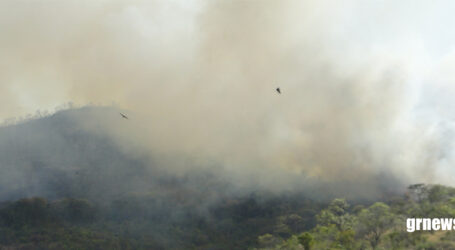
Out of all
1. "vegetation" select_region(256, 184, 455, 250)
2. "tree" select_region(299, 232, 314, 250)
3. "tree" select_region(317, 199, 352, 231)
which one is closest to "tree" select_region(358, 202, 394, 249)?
"vegetation" select_region(256, 184, 455, 250)

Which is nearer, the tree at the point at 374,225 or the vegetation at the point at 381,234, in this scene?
the vegetation at the point at 381,234

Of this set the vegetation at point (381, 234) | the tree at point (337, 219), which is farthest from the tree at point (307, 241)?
the tree at point (337, 219)

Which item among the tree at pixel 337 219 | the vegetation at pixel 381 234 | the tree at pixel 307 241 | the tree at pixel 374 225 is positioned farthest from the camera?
the tree at pixel 337 219

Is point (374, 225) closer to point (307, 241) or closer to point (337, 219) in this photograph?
point (307, 241)

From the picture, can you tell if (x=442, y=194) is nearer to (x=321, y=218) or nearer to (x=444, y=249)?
(x=321, y=218)

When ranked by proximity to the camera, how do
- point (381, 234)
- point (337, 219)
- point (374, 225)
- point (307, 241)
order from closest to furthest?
1. point (381, 234)
2. point (374, 225)
3. point (307, 241)
4. point (337, 219)

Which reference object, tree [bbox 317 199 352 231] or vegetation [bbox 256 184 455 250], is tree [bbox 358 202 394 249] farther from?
tree [bbox 317 199 352 231]

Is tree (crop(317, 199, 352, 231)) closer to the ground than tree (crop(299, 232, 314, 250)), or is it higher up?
higher up

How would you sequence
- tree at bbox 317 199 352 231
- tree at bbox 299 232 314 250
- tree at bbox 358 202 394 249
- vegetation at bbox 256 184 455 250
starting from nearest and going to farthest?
vegetation at bbox 256 184 455 250
tree at bbox 358 202 394 249
tree at bbox 299 232 314 250
tree at bbox 317 199 352 231

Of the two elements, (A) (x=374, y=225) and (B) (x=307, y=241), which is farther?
(B) (x=307, y=241)

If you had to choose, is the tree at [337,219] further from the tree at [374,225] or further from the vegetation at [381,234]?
the tree at [374,225]

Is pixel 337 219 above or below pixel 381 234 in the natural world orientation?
above

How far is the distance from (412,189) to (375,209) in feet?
187

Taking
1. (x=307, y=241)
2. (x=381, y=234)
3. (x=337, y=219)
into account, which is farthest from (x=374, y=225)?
(x=337, y=219)
